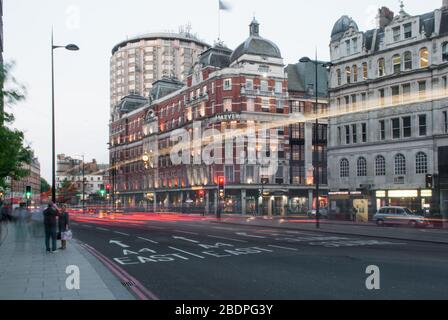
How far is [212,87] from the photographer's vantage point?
2881 inches

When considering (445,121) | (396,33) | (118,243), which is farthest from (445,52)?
(118,243)

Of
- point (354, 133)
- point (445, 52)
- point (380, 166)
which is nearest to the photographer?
point (445, 52)

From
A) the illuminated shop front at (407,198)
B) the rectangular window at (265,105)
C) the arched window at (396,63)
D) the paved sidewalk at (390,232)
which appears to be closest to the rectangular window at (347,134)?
the illuminated shop front at (407,198)

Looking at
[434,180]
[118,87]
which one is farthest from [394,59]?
[118,87]

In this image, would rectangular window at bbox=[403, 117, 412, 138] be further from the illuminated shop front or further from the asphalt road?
the asphalt road

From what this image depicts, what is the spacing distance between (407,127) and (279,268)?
121 ft

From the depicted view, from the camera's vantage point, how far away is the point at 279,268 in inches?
579

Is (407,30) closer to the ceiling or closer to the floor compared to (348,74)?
closer to the ceiling

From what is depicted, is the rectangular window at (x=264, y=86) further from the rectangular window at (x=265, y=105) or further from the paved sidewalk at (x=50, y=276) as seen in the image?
the paved sidewalk at (x=50, y=276)

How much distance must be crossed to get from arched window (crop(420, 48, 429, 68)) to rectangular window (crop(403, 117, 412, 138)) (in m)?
5.12

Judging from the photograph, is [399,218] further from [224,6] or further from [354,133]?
[224,6]

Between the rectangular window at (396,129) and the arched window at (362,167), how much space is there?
4.25 m
